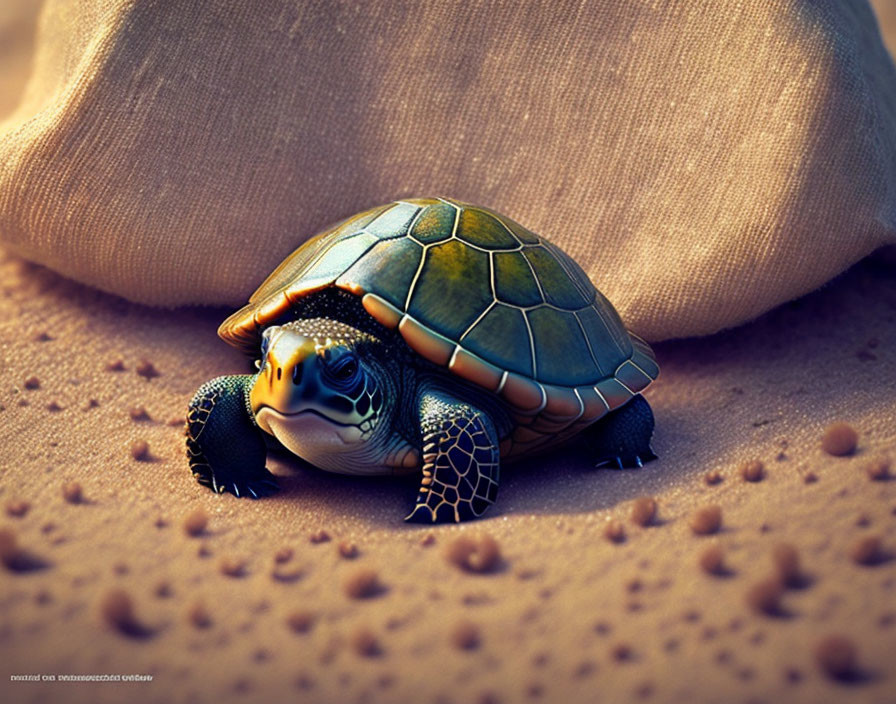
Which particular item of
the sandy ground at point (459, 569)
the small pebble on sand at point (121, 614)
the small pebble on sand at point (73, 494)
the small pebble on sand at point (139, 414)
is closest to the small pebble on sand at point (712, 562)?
the sandy ground at point (459, 569)

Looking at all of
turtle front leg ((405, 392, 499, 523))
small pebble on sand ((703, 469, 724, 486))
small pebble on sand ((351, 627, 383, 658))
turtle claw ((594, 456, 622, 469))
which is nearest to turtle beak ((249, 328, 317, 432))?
turtle front leg ((405, 392, 499, 523))

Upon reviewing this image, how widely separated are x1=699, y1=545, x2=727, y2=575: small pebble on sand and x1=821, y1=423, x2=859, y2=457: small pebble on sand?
63cm

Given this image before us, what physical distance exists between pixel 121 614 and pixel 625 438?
1.28m

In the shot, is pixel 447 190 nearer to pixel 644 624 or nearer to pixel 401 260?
pixel 401 260

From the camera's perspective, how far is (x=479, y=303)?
2059mm

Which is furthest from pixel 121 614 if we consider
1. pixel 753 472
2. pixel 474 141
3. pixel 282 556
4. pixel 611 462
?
pixel 474 141

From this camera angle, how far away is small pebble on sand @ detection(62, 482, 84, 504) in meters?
1.86

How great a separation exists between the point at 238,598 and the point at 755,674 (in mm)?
906

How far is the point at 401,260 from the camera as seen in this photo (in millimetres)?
2078

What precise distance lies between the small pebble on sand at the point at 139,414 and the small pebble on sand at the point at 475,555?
46.4 inches

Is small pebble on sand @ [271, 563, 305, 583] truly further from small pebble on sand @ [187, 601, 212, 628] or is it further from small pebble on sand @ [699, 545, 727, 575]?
small pebble on sand @ [699, 545, 727, 575]

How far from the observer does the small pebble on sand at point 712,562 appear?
150 centimetres

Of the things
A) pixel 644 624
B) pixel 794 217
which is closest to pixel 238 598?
pixel 644 624

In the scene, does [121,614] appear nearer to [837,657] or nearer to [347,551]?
[347,551]
